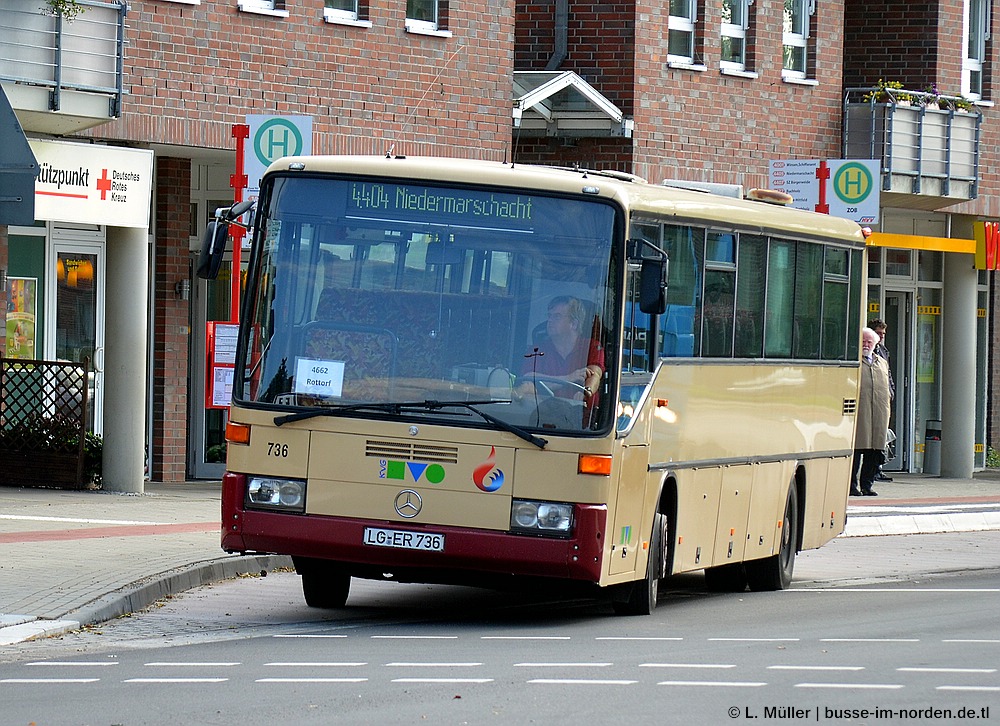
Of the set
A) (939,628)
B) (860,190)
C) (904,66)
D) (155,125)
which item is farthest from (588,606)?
(904,66)

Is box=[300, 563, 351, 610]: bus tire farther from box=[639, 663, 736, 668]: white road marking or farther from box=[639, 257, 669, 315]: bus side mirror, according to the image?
box=[639, 663, 736, 668]: white road marking

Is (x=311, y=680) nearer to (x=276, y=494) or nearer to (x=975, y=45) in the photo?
(x=276, y=494)

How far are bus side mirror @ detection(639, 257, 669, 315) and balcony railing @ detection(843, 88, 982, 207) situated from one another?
18.8 m

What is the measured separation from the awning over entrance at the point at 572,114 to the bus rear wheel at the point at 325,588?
44.6 feet

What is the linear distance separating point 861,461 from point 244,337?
1579 cm

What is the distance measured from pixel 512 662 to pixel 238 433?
2832mm

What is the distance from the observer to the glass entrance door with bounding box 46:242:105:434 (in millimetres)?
24281

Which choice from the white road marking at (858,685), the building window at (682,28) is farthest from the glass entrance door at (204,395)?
the white road marking at (858,685)

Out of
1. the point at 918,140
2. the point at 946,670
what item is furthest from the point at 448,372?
the point at 918,140

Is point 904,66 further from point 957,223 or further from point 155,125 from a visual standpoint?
point 155,125

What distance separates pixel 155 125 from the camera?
74.8 ft

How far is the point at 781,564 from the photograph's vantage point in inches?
672

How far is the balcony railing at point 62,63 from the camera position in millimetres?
20969

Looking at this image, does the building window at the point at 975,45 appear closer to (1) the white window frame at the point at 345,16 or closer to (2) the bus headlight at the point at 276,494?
(1) the white window frame at the point at 345,16
